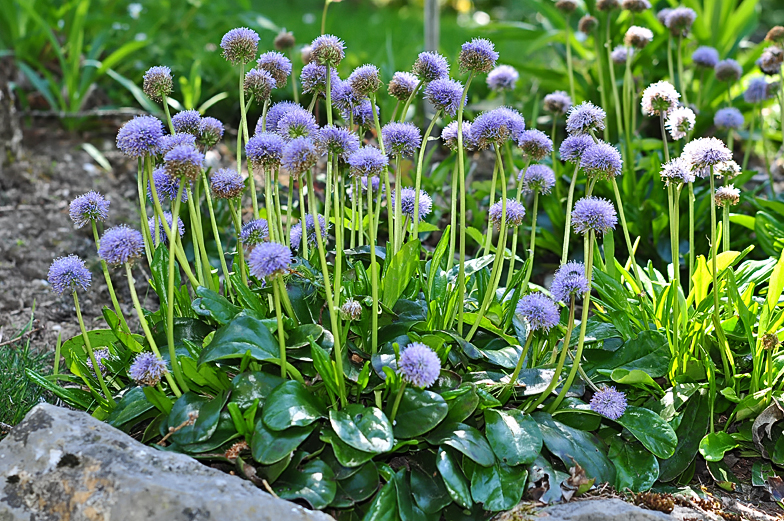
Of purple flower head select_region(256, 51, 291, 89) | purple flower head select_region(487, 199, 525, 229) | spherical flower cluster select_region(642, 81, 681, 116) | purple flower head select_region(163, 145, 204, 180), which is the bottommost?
purple flower head select_region(487, 199, 525, 229)

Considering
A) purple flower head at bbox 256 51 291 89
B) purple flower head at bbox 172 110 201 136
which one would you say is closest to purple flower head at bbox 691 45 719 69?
purple flower head at bbox 256 51 291 89

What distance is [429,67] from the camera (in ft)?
6.16

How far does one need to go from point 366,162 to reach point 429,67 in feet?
1.09

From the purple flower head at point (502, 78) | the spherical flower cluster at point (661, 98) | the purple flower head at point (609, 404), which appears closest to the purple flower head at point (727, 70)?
the purple flower head at point (502, 78)

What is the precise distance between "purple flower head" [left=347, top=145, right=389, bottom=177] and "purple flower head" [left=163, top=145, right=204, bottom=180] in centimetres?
35

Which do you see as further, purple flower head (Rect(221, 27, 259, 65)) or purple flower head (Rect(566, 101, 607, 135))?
purple flower head (Rect(566, 101, 607, 135))

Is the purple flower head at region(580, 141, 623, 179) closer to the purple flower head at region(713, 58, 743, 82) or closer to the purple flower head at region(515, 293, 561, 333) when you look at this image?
the purple flower head at region(515, 293, 561, 333)

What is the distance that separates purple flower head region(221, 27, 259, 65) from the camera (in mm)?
1834

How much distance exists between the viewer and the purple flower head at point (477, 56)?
5.93ft

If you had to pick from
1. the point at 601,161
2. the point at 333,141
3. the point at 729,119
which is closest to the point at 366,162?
the point at 333,141

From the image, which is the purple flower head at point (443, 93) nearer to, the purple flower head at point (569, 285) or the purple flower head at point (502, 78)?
the purple flower head at point (569, 285)

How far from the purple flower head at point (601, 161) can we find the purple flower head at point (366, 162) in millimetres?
477

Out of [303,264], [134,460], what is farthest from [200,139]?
[134,460]

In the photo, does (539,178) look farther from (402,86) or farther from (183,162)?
(183,162)
